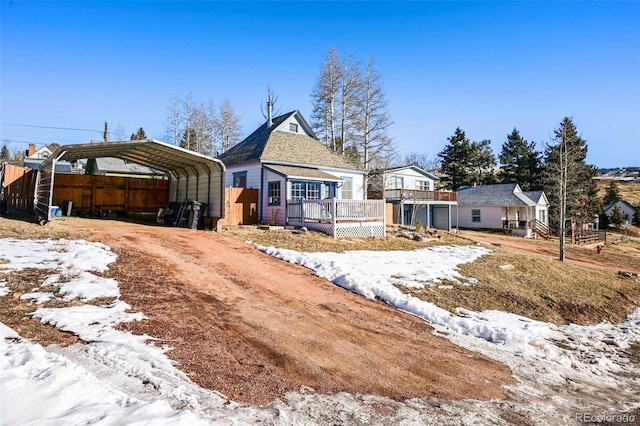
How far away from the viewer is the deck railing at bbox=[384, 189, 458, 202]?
29.5 meters

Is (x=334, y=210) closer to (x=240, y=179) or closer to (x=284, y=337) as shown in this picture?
(x=240, y=179)

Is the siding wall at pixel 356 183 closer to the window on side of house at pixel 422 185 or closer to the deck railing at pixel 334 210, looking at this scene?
the deck railing at pixel 334 210

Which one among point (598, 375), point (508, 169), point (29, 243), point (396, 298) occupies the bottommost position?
point (598, 375)

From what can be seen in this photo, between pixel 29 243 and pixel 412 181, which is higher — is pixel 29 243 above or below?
below

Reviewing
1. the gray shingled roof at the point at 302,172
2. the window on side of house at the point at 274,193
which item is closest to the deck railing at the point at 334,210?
the window on side of house at the point at 274,193

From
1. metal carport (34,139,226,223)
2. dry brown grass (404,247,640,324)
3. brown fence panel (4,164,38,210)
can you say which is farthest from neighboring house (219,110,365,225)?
brown fence panel (4,164,38,210)

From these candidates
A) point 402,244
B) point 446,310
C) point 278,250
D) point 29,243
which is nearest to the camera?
point 446,310

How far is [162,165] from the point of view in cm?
1928

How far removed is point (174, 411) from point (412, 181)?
34448 millimetres

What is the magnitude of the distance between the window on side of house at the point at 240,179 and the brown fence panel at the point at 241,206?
7.40ft

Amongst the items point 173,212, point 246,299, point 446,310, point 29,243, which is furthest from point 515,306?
point 173,212

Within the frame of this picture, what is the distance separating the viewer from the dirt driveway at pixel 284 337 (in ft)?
13.4

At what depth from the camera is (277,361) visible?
4434 millimetres

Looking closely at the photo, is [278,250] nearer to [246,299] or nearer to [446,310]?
[246,299]
